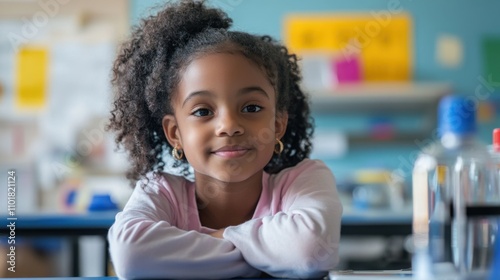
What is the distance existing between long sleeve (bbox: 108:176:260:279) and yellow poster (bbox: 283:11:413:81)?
129 inches

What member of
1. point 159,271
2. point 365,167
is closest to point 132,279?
point 159,271

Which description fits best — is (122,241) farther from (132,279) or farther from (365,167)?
(365,167)

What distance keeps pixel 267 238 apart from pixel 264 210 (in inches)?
6.3

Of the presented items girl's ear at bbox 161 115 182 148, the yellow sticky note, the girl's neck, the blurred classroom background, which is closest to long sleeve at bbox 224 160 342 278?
the girl's neck

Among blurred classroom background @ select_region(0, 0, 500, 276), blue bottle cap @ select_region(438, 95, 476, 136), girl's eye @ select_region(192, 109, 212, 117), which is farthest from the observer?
blurred classroom background @ select_region(0, 0, 500, 276)

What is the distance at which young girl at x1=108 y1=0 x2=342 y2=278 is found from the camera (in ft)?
2.58

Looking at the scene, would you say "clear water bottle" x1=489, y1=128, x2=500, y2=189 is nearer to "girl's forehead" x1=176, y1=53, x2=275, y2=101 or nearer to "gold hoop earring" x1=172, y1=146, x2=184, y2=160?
"girl's forehead" x1=176, y1=53, x2=275, y2=101

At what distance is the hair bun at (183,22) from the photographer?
995mm

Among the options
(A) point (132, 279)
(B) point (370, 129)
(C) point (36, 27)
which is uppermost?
(C) point (36, 27)

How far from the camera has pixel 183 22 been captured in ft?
3.29

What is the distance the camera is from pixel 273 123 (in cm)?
94

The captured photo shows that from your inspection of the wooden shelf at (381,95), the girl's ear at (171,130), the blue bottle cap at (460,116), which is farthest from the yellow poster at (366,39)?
the blue bottle cap at (460,116)

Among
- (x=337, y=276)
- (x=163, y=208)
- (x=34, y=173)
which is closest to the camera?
(x=337, y=276)

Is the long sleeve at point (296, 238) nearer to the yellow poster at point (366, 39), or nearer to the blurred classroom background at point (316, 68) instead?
the blurred classroom background at point (316, 68)
